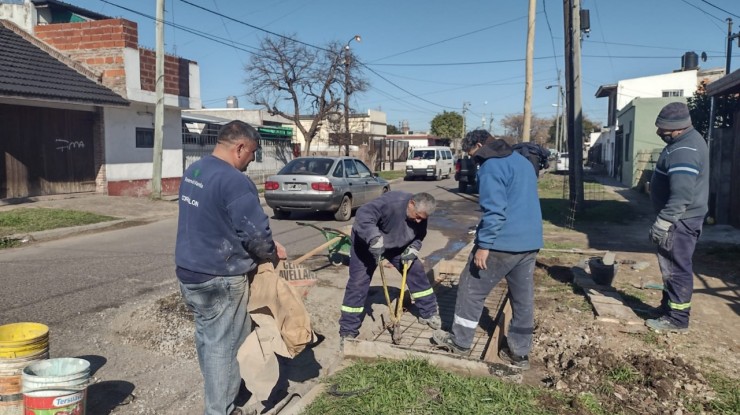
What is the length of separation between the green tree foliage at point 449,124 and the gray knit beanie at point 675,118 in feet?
226

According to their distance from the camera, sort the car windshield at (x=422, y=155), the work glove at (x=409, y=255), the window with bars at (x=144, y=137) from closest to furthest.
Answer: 1. the work glove at (x=409, y=255)
2. the window with bars at (x=144, y=137)
3. the car windshield at (x=422, y=155)

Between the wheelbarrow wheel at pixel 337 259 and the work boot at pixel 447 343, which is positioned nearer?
the work boot at pixel 447 343

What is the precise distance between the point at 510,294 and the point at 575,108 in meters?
10.8

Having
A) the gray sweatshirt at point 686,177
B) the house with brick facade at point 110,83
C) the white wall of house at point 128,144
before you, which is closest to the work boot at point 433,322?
the gray sweatshirt at point 686,177

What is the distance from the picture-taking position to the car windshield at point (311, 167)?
13.1m

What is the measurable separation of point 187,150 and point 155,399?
1818 cm

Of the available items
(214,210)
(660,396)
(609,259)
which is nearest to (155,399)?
(214,210)

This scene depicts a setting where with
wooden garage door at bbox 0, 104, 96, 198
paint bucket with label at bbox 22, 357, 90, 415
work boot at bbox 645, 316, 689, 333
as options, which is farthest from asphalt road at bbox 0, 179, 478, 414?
wooden garage door at bbox 0, 104, 96, 198

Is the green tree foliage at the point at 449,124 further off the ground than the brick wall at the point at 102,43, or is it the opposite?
the green tree foliage at the point at 449,124

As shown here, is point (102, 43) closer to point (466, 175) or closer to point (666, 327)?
point (466, 175)

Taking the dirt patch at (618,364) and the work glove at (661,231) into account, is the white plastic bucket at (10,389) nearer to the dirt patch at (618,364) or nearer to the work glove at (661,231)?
the dirt patch at (618,364)

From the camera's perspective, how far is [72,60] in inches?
651

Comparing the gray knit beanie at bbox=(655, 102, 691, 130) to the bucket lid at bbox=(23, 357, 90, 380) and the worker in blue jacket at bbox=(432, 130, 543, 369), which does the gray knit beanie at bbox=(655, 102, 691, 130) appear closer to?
the worker in blue jacket at bbox=(432, 130, 543, 369)

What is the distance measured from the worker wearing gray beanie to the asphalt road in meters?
4.14
